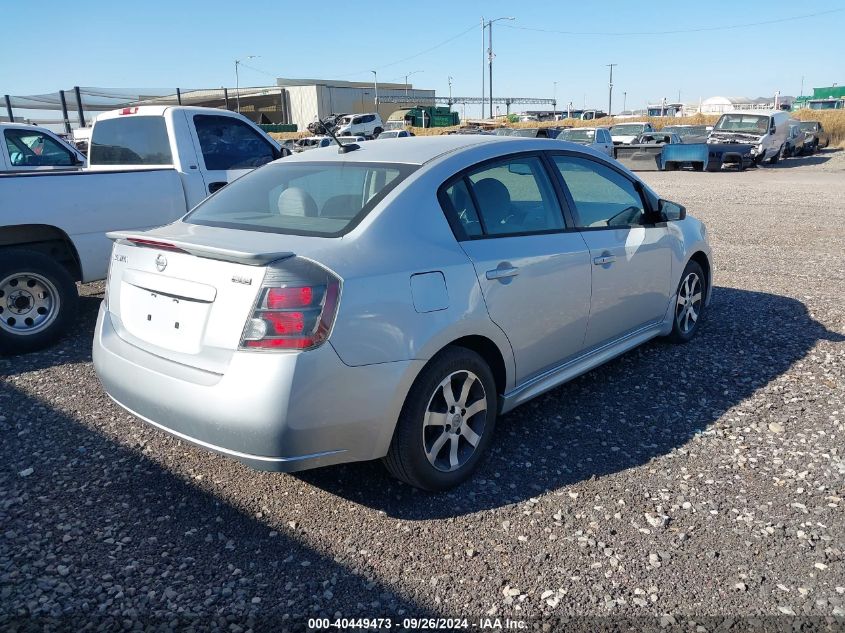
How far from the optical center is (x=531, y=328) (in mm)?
3713

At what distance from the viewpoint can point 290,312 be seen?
277cm

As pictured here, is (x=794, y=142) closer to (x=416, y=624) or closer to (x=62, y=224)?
(x=62, y=224)

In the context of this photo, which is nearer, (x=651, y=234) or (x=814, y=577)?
(x=814, y=577)

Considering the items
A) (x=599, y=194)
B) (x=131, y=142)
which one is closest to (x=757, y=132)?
(x=131, y=142)

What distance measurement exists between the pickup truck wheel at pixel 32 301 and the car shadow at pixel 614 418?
325 centimetres

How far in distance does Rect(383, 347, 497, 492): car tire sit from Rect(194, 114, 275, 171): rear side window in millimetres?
4747

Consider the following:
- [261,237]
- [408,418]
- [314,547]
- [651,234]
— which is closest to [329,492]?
[314,547]

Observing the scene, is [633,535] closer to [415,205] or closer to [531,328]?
[531,328]

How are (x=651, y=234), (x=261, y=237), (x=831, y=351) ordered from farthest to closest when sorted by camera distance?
(x=831, y=351), (x=651, y=234), (x=261, y=237)

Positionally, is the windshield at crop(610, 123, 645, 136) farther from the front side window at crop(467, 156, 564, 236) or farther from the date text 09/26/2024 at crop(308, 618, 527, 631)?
the date text 09/26/2024 at crop(308, 618, 527, 631)

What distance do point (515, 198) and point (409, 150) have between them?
2.17ft

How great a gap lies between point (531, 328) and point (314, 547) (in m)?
1.60

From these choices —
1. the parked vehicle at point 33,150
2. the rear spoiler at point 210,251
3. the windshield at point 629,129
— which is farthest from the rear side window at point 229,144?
the windshield at point 629,129

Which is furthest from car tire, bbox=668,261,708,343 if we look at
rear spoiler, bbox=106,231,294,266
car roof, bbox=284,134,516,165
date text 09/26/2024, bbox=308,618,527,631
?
rear spoiler, bbox=106,231,294,266
